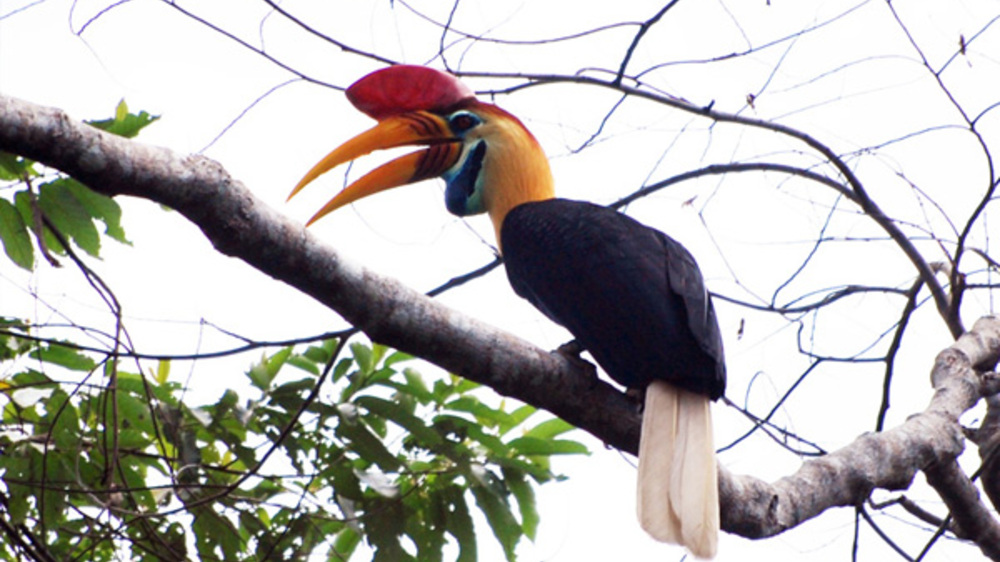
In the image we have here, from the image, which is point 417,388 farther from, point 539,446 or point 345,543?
point 345,543

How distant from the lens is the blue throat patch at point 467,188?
3.38 m

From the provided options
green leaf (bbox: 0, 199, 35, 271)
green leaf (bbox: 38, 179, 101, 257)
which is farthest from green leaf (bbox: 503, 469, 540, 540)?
green leaf (bbox: 0, 199, 35, 271)

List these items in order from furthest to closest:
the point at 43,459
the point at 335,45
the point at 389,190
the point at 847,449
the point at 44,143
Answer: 1. the point at 389,190
2. the point at 335,45
3. the point at 847,449
4. the point at 43,459
5. the point at 44,143

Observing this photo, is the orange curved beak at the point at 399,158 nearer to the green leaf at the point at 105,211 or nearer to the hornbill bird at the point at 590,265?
the hornbill bird at the point at 590,265

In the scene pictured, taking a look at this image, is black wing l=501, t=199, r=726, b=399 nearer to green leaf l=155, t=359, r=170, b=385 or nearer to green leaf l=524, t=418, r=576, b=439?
green leaf l=524, t=418, r=576, b=439

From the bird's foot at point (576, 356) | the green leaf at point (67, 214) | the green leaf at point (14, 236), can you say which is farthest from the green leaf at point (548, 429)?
the green leaf at point (14, 236)

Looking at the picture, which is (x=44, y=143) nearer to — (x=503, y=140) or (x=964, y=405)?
(x=503, y=140)

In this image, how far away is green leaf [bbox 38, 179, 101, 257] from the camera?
2531 millimetres

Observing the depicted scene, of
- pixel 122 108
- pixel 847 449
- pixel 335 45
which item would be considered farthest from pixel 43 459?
pixel 847 449

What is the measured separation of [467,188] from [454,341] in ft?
4.24

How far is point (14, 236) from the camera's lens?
8.25 feet

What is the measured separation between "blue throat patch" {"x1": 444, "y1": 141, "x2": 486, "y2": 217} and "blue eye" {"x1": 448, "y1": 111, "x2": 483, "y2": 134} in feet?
0.28

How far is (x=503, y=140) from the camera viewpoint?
11.2 ft

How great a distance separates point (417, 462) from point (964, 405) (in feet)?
4.77
